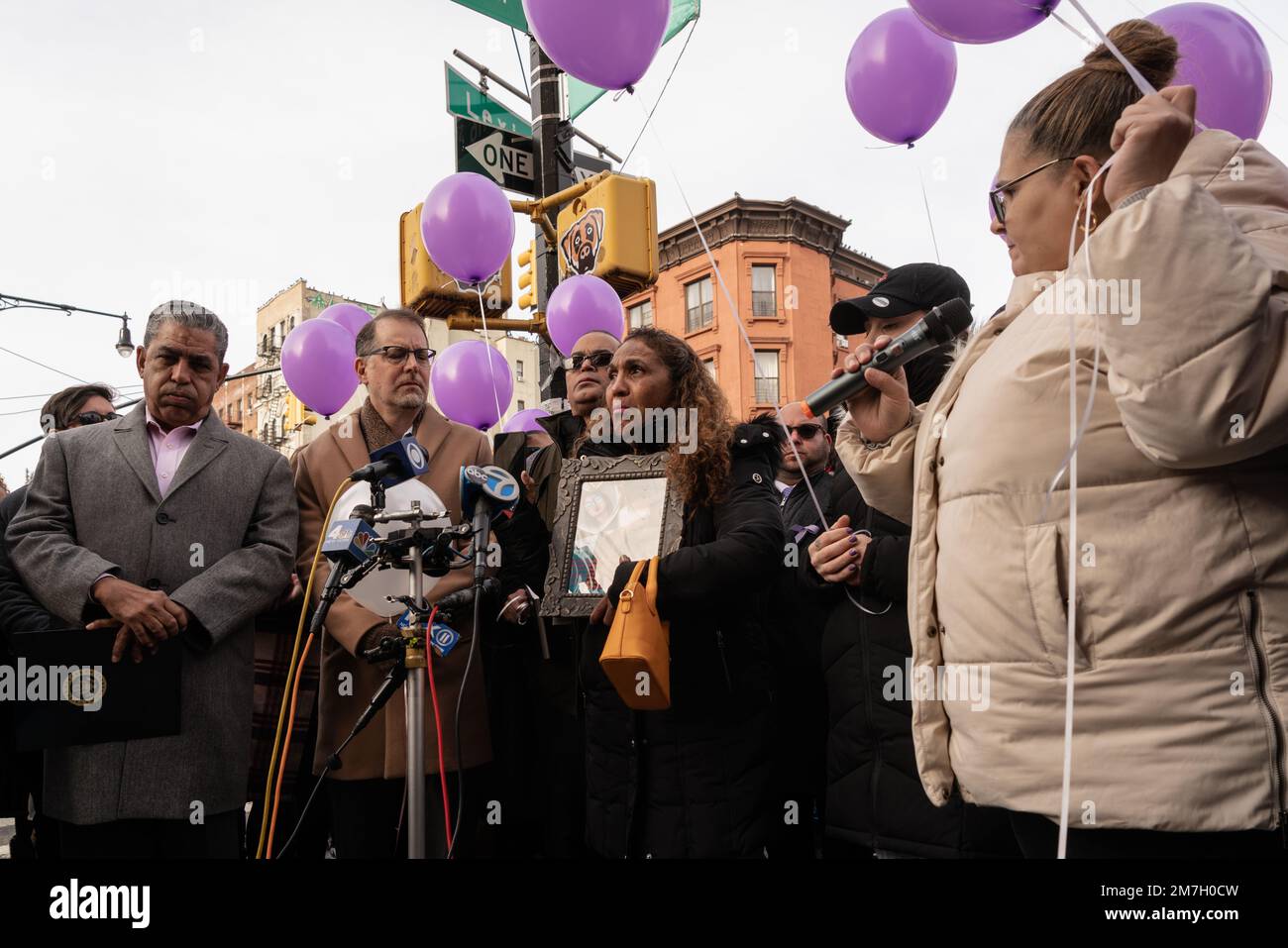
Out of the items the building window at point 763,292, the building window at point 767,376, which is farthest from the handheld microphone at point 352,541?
the building window at point 763,292

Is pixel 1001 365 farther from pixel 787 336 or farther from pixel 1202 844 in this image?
pixel 787 336

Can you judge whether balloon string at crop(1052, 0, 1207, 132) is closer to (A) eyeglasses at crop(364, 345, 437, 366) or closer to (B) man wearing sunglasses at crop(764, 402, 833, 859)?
(B) man wearing sunglasses at crop(764, 402, 833, 859)

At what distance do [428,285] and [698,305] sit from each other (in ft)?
72.8

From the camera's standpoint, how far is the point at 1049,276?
1.71 m

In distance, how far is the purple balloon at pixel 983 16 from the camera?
10.5 feet

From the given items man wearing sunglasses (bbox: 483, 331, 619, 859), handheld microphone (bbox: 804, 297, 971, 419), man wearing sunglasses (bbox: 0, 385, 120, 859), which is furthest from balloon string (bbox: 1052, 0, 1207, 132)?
man wearing sunglasses (bbox: 0, 385, 120, 859)

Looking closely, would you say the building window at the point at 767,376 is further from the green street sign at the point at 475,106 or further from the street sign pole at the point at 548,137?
the street sign pole at the point at 548,137

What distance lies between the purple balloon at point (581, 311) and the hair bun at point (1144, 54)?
4.53m

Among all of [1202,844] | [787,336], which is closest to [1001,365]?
[1202,844]

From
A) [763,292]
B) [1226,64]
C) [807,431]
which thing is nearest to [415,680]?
[807,431]

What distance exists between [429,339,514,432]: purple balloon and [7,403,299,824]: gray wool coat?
3.98m

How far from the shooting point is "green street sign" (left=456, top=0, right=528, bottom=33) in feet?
21.7
